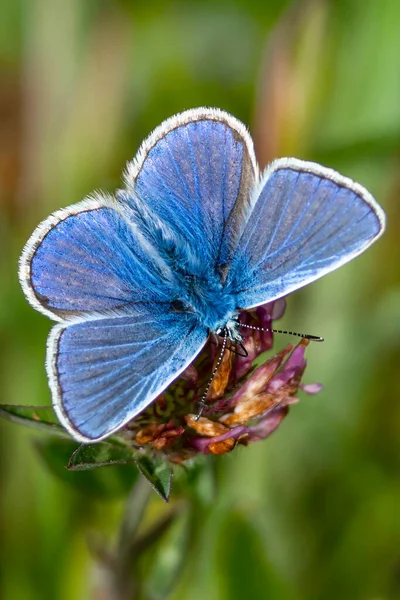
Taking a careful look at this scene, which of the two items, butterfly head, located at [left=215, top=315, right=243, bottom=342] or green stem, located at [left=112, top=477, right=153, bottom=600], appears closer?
butterfly head, located at [left=215, top=315, right=243, bottom=342]

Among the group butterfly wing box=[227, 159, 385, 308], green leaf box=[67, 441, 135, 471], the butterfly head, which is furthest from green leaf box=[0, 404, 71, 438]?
butterfly wing box=[227, 159, 385, 308]

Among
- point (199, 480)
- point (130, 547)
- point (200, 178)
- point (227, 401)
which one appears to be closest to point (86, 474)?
point (130, 547)

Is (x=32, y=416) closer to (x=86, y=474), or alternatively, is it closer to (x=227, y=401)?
(x=227, y=401)

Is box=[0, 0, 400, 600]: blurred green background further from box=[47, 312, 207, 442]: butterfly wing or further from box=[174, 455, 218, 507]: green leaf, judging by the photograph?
box=[47, 312, 207, 442]: butterfly wing

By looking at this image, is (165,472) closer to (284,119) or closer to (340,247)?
(340,247)

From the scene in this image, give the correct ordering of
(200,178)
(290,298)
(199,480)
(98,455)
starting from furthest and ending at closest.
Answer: (290,298), (199,480), (200,178), (98,455)

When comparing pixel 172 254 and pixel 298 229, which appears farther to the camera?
pixel 172 254
